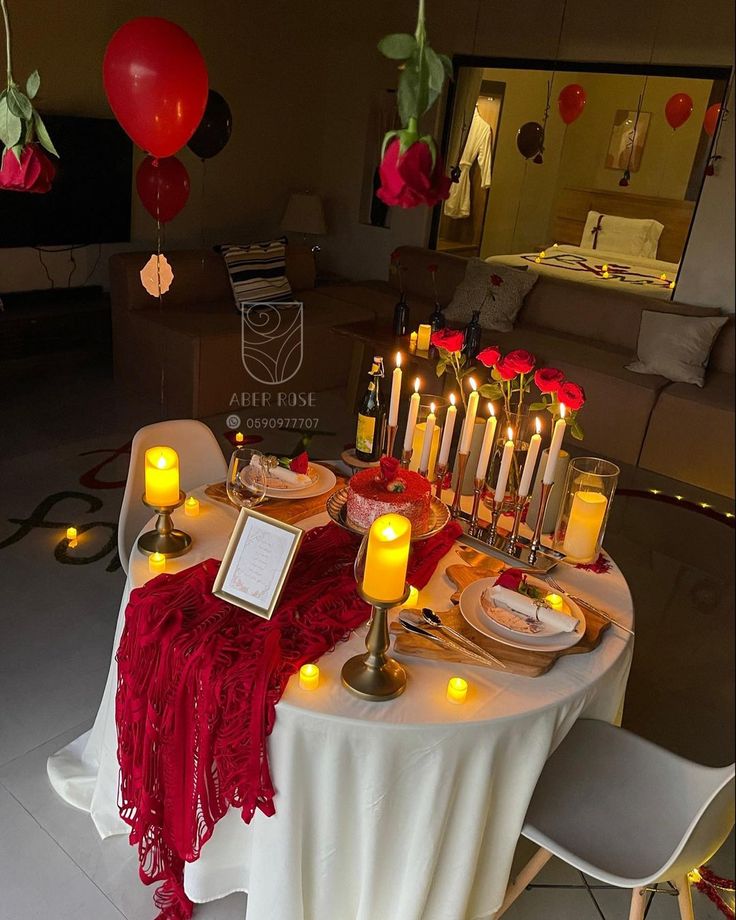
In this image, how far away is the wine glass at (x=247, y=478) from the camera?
5.85ft

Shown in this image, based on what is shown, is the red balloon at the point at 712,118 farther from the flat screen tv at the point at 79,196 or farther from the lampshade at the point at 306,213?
the flat screen tv at the point at 79,196

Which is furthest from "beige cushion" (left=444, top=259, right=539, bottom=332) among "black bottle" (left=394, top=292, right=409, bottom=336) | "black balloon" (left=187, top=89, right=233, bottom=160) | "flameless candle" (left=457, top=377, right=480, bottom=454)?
"flameless candle" (left=457, top=377, right=480, bottom=454)

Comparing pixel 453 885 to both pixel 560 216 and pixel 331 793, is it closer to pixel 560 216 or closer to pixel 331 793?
pixel 331 793

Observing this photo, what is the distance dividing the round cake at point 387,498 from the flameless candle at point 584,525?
34 cm

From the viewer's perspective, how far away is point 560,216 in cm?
621

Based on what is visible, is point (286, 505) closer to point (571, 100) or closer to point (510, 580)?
point (510, 580)

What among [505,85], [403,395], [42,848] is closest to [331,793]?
[42,848]

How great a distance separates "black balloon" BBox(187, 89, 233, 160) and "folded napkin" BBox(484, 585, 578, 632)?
3245 mm

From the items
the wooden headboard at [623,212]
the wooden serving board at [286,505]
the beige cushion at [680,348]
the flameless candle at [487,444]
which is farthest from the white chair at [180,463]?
the wooden headboard at [623,212]

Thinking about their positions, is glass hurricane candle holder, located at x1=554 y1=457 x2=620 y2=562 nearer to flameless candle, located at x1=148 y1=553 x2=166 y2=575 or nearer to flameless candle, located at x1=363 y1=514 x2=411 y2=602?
flameless candle, located at x1=363 y1=514 x2=411 y2=602

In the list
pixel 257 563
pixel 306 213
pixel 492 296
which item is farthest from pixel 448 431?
pixel 306 213

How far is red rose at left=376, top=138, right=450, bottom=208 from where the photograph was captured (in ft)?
3.39

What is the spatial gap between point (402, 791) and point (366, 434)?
96 cm

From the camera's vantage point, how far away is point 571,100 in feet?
16.5
